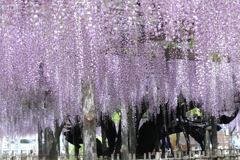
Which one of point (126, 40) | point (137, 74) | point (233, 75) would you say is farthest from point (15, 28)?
point (233, 75)

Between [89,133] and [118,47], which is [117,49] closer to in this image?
[118,47]

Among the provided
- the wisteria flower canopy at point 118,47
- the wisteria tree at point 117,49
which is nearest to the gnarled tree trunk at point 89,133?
the wisteria tree at point 117,49

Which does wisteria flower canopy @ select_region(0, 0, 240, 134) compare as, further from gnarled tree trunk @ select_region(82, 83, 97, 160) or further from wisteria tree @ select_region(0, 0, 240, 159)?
gnarled tree trunk @ select_region(82, 83, 97, 160)

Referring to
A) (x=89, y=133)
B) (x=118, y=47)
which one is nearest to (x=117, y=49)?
(x=118, y=47)

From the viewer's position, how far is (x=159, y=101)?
512 inches

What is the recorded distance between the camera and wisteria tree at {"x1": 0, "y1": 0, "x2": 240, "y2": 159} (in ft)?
17.8

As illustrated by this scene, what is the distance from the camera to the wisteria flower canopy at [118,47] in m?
5.41

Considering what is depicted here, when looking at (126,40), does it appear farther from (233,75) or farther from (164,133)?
(164,133)

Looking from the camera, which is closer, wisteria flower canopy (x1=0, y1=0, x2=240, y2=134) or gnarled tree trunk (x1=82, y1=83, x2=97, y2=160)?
wisteria flower canopy (x1=0, y1=0, x2=240, y2=134)

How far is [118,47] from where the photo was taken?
7.85 m

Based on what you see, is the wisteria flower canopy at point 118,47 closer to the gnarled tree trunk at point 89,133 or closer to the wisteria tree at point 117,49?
the wisteria tree at point 117,49

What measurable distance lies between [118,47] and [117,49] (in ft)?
→ 0.44

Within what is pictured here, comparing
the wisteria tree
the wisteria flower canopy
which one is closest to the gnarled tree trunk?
the wisteria tree

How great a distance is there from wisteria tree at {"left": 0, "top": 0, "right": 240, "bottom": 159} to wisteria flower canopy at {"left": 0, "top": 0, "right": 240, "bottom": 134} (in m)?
0.02
